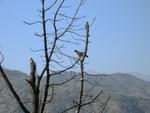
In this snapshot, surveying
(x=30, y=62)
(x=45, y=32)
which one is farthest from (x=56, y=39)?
(x=30, y=62)

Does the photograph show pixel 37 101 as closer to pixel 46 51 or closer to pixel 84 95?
pixel 46 51

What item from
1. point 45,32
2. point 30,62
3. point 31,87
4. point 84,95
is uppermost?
point 45,32

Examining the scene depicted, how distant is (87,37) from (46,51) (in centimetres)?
104

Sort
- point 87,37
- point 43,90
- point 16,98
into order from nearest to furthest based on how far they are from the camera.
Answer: point 16,98, point 43,90, point 87,37

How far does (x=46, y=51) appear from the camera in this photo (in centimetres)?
571

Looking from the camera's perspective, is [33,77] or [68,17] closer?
[33,77]

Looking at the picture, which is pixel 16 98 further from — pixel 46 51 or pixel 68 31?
pixel 68 31

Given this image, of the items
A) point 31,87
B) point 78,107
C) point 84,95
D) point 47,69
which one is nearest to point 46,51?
point 47,69

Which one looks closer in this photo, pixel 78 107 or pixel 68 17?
pixel 78 107

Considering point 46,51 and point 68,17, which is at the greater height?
point 68,17

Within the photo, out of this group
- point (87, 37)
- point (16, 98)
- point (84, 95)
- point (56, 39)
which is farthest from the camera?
point (84, 95)

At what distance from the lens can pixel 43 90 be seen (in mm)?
5645

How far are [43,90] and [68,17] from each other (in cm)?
155

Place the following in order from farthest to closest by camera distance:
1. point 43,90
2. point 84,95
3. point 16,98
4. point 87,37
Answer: point 84,95
point 87,37
point 43,90
point 16,98
